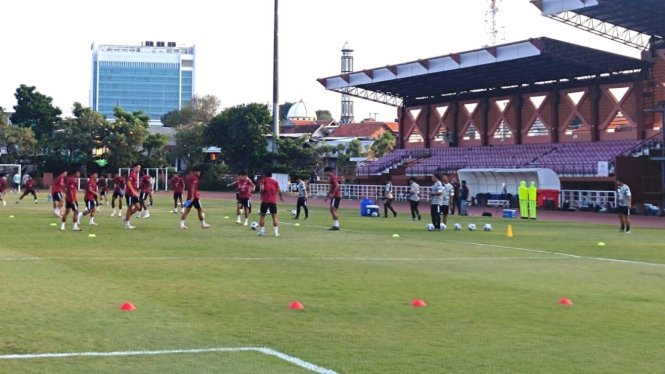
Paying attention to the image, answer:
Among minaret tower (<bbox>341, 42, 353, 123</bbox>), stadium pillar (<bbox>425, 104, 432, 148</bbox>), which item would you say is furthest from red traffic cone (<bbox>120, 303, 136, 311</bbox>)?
minaret tower (<bbox>341, 42, 353, 123</bbox>)

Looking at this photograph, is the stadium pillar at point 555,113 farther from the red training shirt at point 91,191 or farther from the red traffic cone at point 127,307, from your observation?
the red traffic cone at point 127,307

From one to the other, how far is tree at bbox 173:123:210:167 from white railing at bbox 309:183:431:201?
2432cm

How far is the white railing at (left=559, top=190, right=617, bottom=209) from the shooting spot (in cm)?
4612

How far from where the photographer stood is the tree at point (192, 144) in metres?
94.7

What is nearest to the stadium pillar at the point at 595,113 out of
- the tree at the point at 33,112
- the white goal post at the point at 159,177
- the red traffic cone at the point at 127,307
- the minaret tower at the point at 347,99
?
the white goal post at the point at 159,177

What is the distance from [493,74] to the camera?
211 feet

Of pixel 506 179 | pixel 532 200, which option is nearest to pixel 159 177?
pixel 506 179

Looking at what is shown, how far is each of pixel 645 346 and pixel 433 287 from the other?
194 inches

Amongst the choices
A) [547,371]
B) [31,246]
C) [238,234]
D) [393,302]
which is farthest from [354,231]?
[547,371]

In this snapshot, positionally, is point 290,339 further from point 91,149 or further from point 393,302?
point 91,149

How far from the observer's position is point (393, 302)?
11773 mm

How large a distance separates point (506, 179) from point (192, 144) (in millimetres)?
51965

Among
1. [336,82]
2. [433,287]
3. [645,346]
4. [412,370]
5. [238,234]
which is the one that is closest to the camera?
[412,370]

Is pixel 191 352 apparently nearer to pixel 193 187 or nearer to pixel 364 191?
pixel 193 187
